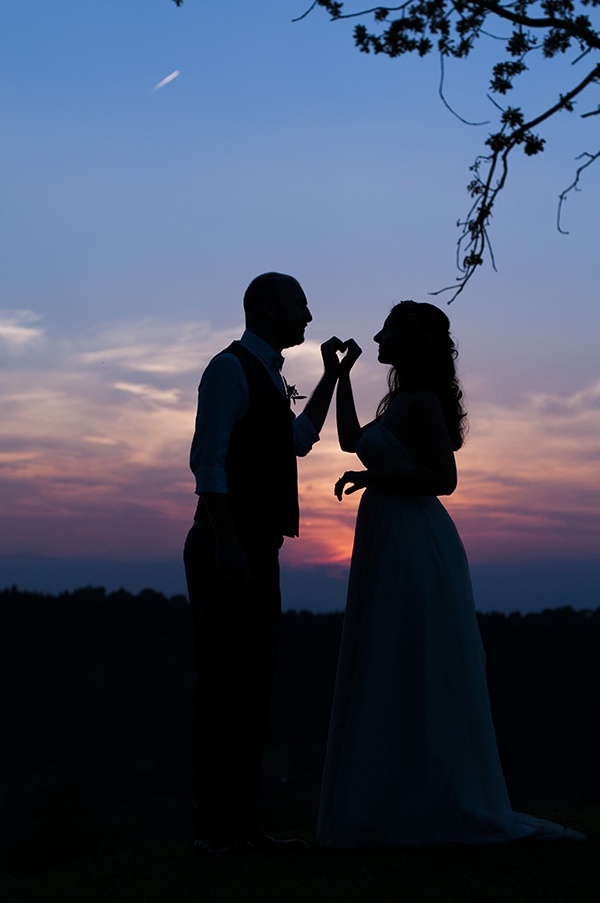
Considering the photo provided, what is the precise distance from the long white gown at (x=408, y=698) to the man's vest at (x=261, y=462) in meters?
0.52

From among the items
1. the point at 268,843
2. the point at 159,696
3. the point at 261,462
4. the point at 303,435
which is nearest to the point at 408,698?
the point at 268,843

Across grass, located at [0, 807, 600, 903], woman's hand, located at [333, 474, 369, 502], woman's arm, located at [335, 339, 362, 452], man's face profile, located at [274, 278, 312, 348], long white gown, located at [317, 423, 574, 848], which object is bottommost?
grass, located at [0, 807, 600, 903]

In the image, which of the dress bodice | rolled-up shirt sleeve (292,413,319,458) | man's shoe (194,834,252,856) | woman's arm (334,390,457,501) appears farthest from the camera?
rolled-up shirt sleeve (292,413,319,458)

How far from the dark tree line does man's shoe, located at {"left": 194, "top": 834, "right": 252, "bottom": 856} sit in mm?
36901

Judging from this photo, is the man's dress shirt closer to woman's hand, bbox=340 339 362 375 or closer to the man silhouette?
the man silhouette

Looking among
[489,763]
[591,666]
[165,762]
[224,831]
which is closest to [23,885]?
[224,831]

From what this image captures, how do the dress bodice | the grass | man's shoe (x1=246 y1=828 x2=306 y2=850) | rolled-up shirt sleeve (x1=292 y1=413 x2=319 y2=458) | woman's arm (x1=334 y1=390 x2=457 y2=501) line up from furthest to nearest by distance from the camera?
rolled-up shirt sleeve (x1=292 y1=413 x2=319 y2=458) → the dress bodice → woman's arm (x1=334 y1=390 x2=457 y2=501) → man's shoe (x1=246 y1=828 x2=306 y2=850) → the grass

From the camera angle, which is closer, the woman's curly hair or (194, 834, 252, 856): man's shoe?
(194, 834, 252, 856): man's shoe

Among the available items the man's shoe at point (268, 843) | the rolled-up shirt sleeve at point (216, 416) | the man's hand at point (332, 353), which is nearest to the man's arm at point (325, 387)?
the man's hand at point (332, 353)

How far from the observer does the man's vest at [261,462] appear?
18.0 ft

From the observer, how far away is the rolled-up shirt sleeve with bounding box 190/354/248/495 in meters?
5.32

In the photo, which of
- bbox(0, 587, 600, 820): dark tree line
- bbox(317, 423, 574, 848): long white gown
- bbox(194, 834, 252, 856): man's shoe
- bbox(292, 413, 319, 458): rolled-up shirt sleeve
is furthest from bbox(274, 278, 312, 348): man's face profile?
bbox(0, 587, 600, 820): dark tree line

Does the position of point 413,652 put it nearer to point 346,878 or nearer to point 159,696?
point 346,878

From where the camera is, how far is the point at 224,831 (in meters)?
5.43
